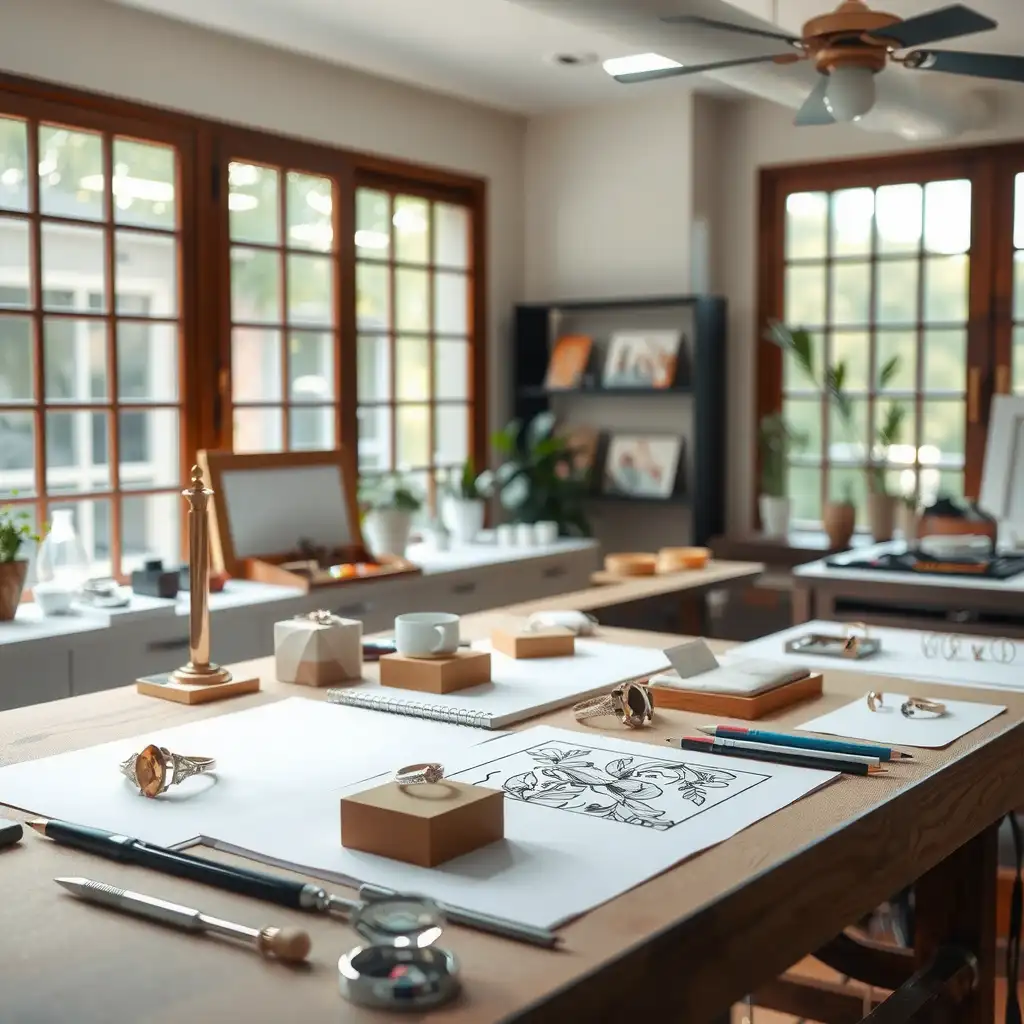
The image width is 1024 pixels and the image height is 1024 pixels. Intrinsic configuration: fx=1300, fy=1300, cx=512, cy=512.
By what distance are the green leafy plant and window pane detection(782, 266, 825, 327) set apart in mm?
473

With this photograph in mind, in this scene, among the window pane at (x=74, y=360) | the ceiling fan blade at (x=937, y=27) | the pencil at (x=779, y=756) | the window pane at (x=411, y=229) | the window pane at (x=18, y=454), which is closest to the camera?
the pencil at (x=779, y=756)

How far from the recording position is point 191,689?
83.0 inches

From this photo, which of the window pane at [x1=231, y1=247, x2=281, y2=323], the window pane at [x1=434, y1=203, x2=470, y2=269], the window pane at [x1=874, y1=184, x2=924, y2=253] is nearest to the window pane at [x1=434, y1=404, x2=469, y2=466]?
the window pane at [x1=434, y1=203, x2=470, y2=269]

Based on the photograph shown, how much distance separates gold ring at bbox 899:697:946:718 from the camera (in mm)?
2008

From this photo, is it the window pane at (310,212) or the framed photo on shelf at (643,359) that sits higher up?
the window pane at (310,212)

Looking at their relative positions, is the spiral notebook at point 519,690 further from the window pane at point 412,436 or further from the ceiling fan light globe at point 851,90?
the window pane at point 412,436

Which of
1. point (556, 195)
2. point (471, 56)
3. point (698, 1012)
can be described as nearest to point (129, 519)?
point (471, 56)

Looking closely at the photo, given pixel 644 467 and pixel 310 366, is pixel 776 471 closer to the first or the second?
pixel 644 467

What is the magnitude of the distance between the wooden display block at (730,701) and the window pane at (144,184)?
326 centimetres

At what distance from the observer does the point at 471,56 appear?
5.25 metres

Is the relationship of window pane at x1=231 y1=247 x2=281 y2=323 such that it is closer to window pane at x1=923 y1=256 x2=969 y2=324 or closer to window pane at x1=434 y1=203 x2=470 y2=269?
window pane at x1=434 y1=203 x2=470 y2=269

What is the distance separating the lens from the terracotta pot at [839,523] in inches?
221

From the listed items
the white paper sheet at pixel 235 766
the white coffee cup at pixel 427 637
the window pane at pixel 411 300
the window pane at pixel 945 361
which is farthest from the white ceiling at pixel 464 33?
the white paper sheet at pixel 235 766

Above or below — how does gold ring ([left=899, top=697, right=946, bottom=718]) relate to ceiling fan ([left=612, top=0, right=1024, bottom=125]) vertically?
below
